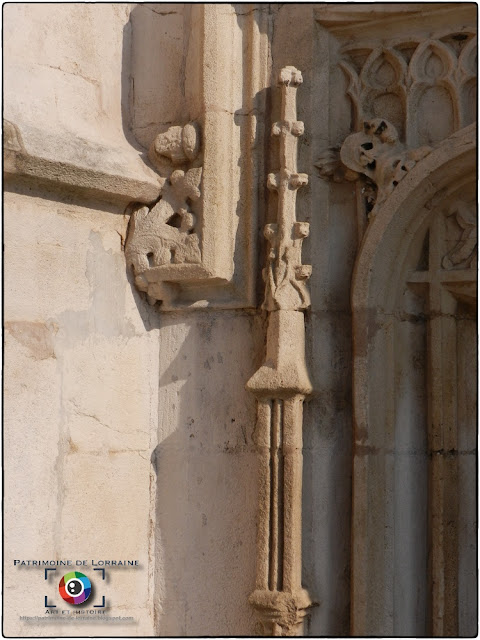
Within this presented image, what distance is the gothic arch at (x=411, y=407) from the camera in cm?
456

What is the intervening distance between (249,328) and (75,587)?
4.21 ft

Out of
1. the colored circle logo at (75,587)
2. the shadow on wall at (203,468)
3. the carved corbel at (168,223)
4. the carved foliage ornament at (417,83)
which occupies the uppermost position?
the carved foliage ornament at (417,83)

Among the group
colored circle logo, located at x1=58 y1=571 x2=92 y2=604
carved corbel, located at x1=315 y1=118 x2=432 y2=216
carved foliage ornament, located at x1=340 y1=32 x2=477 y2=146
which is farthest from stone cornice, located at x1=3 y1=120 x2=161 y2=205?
colored circle logo, located at x1=58 y1=571 x2=92 y2=604

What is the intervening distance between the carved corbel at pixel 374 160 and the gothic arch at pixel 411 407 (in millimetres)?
46

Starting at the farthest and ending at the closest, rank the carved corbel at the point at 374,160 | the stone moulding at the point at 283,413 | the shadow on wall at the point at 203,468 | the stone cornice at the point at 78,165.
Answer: the shadow on wall at the point at 203,468
the carved corbel at the point at 374,160
the stone moulding at the point at 283,413
the stone cornice at the point at 78,165

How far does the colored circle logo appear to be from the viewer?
4.59m

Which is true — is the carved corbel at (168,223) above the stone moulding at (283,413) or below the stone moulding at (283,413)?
above

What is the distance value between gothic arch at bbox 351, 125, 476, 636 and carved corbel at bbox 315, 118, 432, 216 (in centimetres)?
5

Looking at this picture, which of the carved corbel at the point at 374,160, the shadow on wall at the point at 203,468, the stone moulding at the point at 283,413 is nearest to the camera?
the stone moulding at the point at 283,413

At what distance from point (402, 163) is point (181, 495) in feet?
5.49

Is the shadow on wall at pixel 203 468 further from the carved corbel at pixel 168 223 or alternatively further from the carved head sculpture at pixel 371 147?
the carved head sculpture at pixel 371 147

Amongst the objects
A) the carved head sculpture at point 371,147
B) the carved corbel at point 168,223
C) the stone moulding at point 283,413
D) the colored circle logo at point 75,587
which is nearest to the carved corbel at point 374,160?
the carved head sculpture at point 371,147

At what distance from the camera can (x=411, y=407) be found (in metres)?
4.72

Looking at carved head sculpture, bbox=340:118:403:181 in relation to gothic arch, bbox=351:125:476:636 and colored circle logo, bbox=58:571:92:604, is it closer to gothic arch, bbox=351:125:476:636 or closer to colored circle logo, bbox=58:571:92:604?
gothic arch, bbox=351:125:476:636
